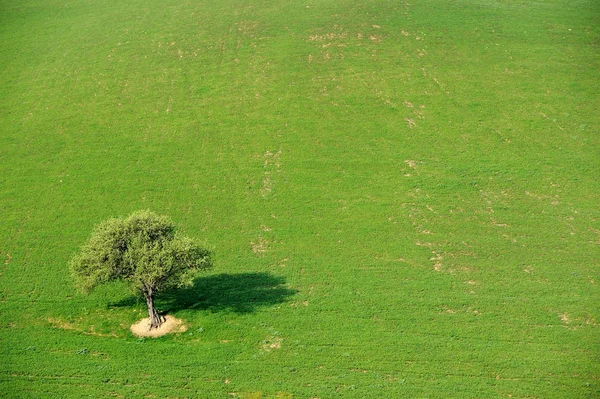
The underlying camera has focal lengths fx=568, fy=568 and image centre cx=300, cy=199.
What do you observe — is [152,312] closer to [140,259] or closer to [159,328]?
[159,328]

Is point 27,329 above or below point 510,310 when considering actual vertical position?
above

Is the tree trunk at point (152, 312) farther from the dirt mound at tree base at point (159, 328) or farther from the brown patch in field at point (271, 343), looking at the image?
the brown patch in field at point (271, 343)

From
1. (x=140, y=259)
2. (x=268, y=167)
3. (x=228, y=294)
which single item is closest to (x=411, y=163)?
(x=268, y=167)

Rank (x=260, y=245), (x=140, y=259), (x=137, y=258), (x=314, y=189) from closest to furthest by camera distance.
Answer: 1. (x=140, y=259)
2. (x=137, y=258)
3. (x=260, y=245)
4. (x=314, y=189)

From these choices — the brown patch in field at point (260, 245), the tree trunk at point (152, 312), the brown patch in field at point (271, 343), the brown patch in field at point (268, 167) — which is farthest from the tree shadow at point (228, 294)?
the brown patch in field at point (268, 167)

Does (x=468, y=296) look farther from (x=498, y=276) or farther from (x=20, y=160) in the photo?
(x=20, y=160)

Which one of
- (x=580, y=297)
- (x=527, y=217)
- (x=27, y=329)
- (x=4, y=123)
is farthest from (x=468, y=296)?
(x=4, y=123)
